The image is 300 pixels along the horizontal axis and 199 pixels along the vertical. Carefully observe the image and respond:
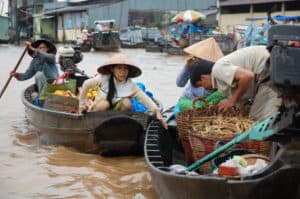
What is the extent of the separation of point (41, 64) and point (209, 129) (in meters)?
4.08

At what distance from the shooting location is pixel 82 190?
445 centimetres

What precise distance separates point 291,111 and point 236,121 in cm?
117

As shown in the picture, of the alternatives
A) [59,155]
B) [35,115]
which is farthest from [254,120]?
[35,115]

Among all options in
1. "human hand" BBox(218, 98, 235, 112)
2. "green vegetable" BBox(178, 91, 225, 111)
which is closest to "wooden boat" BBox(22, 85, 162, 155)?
"green vegetable" BBox(178, 91, 225, 111)

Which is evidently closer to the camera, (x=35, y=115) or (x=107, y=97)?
(x=107, y=97)

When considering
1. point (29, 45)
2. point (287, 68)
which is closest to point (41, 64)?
point (29, 45)

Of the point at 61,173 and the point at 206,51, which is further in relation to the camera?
the point at 61,173

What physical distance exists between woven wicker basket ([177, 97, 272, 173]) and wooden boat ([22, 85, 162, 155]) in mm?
1064

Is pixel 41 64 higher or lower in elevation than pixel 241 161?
higher

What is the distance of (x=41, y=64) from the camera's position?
274 inches

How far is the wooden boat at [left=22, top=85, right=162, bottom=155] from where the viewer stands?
16.1 feet

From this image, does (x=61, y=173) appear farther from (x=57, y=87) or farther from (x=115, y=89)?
(x=57, y=87)

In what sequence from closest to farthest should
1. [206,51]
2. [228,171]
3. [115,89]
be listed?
[228,171] → [206,51] → [115,89]

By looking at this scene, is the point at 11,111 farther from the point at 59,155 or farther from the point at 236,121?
the point at 236,121
